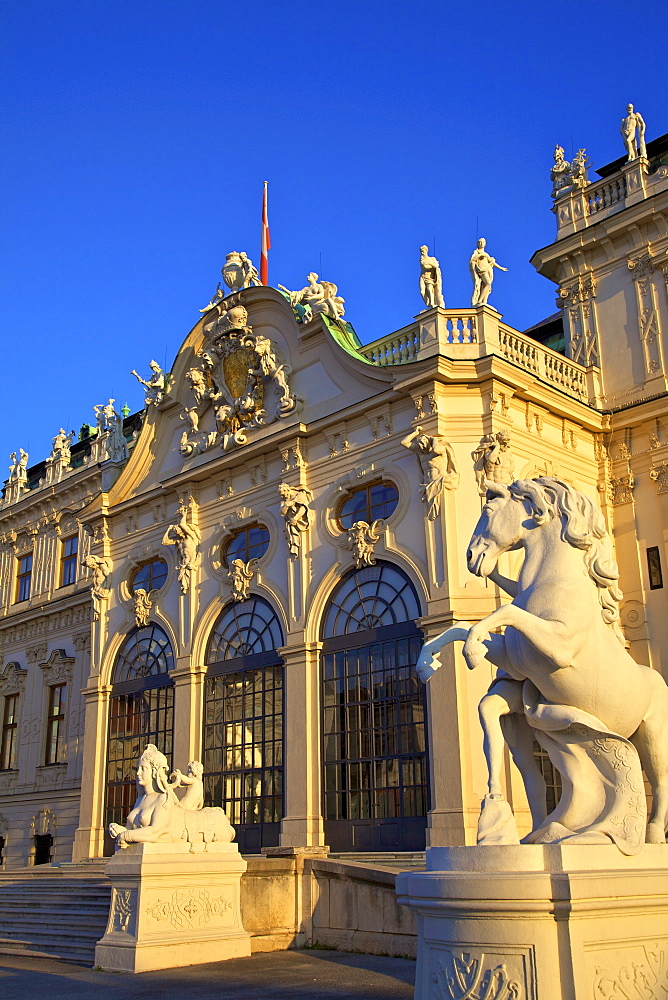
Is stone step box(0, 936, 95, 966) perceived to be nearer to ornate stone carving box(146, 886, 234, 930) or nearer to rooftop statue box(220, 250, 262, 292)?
ornate stone carving box(146, 886, 234, 930)

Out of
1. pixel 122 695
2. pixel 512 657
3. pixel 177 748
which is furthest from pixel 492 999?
pixel 122 695

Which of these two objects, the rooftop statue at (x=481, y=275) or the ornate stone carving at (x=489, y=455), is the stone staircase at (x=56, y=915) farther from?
the rooftop statue at (x=481, y=275)

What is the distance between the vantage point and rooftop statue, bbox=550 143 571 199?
24.4 metres

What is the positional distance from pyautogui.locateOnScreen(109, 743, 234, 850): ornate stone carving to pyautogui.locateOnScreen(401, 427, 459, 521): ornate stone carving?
6736 millimetres

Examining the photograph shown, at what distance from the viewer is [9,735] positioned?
109 feet

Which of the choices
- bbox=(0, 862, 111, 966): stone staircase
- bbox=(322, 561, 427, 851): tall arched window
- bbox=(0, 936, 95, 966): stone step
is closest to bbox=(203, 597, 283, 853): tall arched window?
bbox=(322, 561, 427, 851): tall arched window

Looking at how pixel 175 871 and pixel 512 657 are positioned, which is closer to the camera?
pixel 512 657

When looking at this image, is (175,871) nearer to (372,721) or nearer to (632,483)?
(372,721)

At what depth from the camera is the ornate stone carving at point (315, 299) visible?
23.2 m

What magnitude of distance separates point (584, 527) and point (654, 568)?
1441 cm

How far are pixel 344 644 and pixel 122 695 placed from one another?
318 inches

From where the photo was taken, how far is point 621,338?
22594mm

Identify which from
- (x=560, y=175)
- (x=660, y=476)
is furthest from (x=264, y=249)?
(x=660, y=476)

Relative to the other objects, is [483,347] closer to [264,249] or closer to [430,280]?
[430,280]
